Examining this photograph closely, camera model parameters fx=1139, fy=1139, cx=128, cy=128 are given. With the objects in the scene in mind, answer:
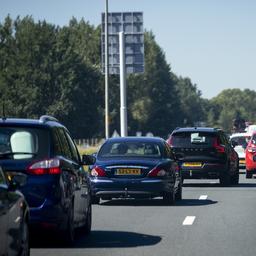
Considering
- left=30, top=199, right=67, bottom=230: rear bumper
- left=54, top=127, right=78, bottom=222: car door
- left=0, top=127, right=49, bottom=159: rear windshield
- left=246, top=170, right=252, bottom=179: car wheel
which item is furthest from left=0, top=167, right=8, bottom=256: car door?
left=246, top=170, right=252, bottom=179: car wheel

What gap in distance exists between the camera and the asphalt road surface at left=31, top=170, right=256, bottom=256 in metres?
13.5

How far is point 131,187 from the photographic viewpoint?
2223cm

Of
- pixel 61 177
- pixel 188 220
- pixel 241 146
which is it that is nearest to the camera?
pixel 61 177

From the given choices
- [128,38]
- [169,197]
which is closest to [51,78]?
[128,38]

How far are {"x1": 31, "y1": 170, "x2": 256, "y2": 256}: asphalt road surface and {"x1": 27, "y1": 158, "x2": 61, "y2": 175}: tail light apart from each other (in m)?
0.89

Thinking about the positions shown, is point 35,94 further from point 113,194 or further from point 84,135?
point 113,194

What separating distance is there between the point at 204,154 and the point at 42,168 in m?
18.3

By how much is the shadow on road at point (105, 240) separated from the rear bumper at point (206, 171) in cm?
1540

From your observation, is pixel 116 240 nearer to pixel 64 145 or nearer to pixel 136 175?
pixel 64 145

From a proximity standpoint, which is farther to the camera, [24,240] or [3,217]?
[24,240]

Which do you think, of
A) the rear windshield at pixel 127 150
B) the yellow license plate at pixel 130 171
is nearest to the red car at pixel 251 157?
the rear windshield at pixel 127 150

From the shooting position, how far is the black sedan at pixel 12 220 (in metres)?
10.2

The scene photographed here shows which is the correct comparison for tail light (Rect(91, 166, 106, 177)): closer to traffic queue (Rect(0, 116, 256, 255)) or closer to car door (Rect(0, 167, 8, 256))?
traffic queue (Rect(0, 116, 256, 255))

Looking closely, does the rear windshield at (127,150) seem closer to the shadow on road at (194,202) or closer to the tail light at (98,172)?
the tail light at (98,172)
